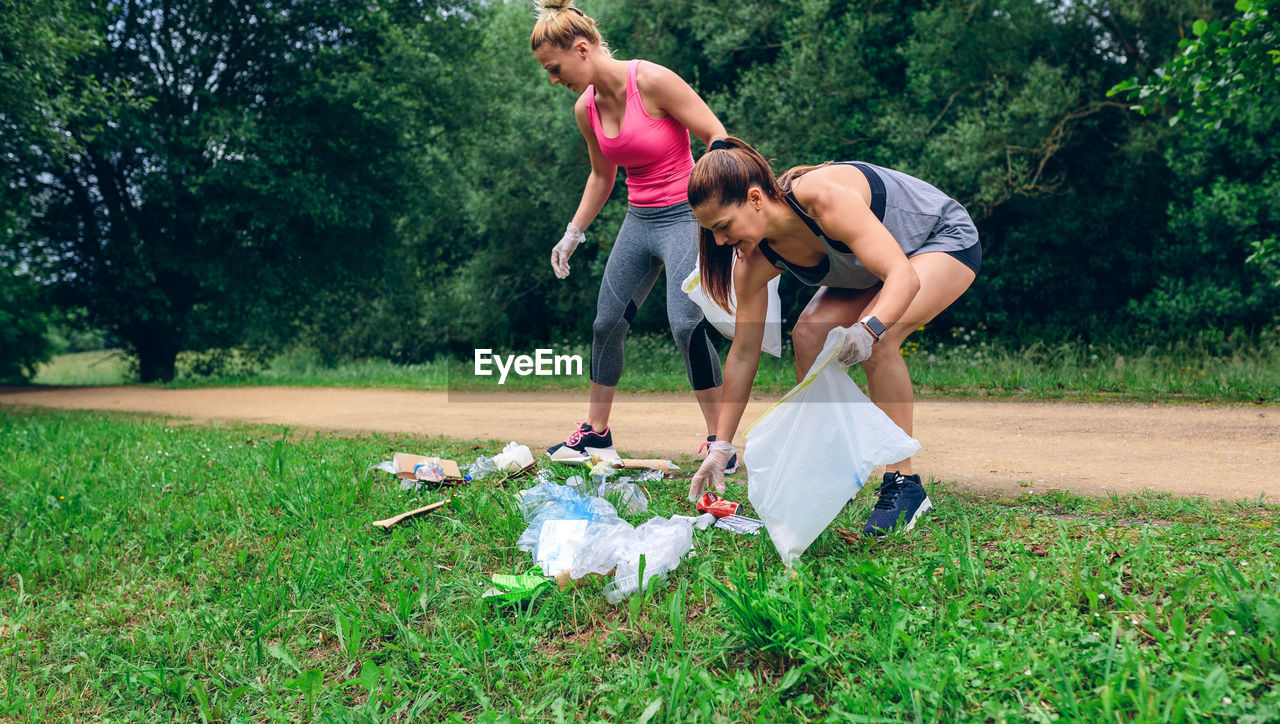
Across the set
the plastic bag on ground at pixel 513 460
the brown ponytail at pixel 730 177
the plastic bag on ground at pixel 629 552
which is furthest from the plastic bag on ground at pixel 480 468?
the brown ponytail at pixel 730 177

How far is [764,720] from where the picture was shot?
6.63 ft

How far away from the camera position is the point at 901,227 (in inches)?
117

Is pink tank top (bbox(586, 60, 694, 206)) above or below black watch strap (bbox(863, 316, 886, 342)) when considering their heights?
above

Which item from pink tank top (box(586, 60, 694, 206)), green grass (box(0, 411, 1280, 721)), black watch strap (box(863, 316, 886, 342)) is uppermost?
pink tank top (box(586, 60, 694, 206))

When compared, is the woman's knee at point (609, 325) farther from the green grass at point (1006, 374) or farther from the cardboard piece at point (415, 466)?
the green grass at point (1006, 374)

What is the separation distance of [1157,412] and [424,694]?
523cm

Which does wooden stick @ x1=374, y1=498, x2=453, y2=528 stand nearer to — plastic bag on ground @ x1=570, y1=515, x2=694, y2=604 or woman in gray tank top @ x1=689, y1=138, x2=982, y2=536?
plastic bag on ground @ x1=570, y1=515, x2=694, y2=604

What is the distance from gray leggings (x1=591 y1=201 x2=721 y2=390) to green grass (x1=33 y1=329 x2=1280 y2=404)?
382 centimetres

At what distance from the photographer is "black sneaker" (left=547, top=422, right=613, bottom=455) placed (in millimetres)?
4316

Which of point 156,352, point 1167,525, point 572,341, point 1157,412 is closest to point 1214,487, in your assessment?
point 1167,525

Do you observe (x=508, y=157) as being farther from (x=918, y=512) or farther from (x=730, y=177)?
(x=918, y=512)

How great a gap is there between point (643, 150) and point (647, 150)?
0.02 meters

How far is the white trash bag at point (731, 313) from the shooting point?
3.46m

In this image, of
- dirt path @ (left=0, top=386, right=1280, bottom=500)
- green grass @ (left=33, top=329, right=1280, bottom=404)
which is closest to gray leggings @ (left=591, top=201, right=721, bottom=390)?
dirt path @ (left=0, top=386, right=1280, bottom=500)
